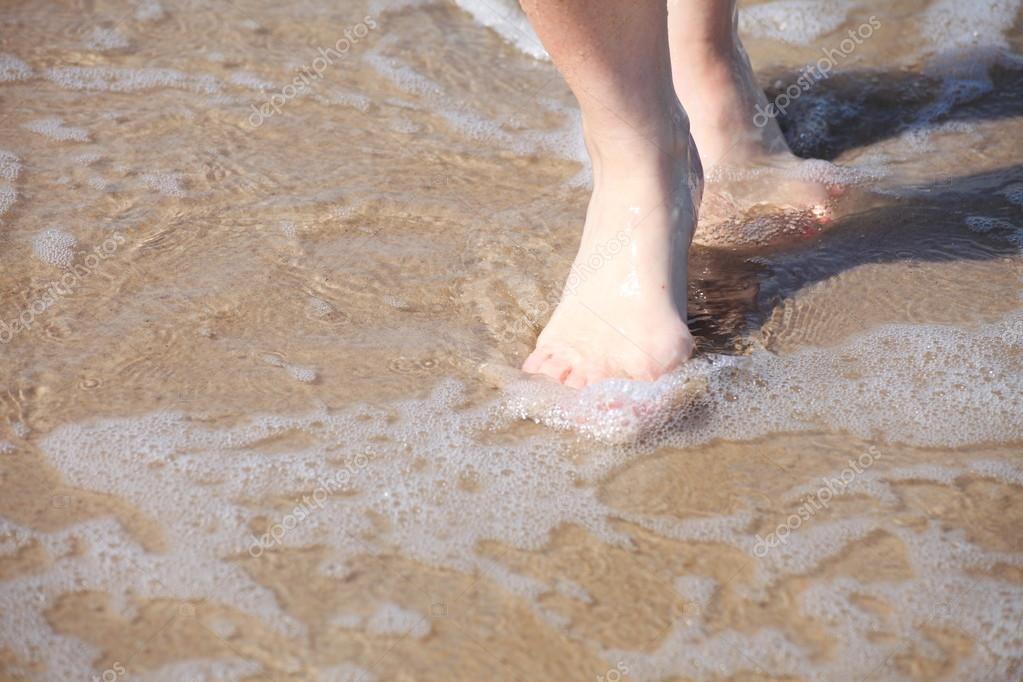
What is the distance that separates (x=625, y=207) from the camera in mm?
1758

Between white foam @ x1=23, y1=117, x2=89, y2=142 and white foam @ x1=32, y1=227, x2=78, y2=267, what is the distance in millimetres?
392

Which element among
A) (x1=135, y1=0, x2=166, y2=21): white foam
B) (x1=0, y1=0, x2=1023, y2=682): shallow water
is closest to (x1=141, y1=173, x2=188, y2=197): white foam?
(x1=0, y1=0, x2=1023, y2=682): shallow water

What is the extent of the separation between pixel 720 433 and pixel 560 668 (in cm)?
52

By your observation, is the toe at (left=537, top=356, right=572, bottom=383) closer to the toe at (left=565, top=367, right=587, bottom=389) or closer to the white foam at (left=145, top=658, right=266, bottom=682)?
the toe at (left=565, top=367, right=587, bottom=389)

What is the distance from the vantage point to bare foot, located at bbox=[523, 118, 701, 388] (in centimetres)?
169

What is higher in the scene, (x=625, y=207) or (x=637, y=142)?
(x=637, y=142)

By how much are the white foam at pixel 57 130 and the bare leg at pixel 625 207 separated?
1235mm

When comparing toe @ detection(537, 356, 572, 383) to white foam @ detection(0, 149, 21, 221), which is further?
white foam @ detection(0, 149, 21, 221)

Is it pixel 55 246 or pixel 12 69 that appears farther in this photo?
pixel 12 69
